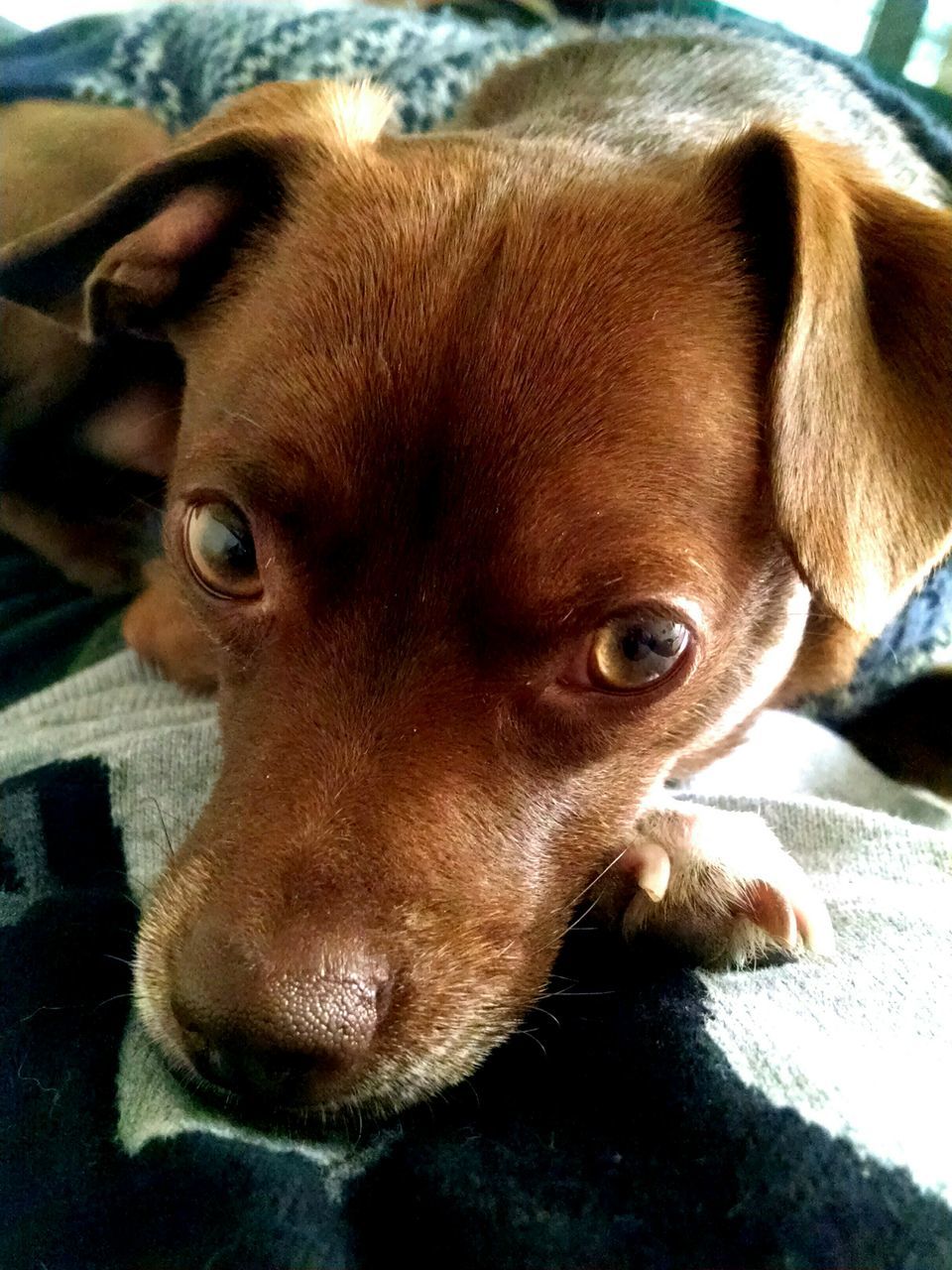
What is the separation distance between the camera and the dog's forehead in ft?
4.17

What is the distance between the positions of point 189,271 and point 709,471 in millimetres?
949

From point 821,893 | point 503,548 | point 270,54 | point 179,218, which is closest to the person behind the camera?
point 503,548

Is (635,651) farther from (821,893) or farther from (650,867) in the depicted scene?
(821,893)

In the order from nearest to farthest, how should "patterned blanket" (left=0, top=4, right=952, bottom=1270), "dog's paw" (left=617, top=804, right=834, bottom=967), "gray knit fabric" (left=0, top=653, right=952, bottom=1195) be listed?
"patterned blanket" (left=0, top=4, right=952, bottom=1270) < "gray knit fabric" (left=0, top=653, right=952, bottom=1195) < "dog's paw" (left=617, top=804, right=834, bottom=967)

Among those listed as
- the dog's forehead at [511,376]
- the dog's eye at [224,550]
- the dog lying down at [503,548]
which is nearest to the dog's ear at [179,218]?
the dog lying down at [503,548]

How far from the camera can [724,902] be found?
1.40 meters

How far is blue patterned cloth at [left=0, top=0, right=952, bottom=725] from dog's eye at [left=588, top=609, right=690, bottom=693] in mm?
2029

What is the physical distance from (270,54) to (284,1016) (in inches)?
109

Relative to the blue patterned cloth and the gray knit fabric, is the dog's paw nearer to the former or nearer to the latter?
the gray knit fabric

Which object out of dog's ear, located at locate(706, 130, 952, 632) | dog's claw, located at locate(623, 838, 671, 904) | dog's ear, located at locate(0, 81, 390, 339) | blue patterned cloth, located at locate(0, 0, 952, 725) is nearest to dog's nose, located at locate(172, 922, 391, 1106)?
dog's claw, located at locate(623, 838, 671, 904)

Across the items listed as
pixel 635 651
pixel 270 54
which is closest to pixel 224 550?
pixel 635 651

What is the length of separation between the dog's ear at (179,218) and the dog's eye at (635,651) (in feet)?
2.88

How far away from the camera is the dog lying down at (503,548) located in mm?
1231

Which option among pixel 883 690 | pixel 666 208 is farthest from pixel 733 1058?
pixel 883 690
